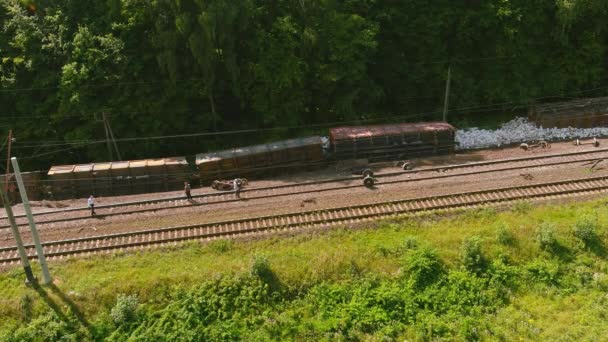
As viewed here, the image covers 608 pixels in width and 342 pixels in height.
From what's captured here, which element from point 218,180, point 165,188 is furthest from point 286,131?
point 165,188

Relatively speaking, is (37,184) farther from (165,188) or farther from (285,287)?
(285,287)

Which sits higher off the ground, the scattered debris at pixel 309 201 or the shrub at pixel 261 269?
the scattered debris at pixel 309 201

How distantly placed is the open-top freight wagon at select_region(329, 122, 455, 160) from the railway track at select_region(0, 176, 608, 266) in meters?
6.61

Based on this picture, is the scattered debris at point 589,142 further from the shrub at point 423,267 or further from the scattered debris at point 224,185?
the scattered debris at point 224,185

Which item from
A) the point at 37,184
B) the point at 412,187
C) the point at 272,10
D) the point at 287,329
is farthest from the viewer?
the point at 272,10

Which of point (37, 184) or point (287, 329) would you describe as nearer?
point (287, 329)

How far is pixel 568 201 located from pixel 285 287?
1535 cm

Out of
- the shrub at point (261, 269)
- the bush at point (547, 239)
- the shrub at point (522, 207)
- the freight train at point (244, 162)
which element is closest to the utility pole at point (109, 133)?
the freight train at point (244, 162)

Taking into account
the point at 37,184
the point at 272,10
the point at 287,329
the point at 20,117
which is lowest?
the point at 287,329

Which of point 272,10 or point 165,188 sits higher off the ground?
point 272,10

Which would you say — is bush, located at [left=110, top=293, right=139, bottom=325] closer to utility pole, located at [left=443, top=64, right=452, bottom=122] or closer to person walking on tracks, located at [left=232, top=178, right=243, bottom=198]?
person walking on tracks, located at [left=232, top=178, right=243, bottom=198]

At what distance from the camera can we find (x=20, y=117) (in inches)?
1312

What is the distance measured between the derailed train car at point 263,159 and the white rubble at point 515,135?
10.3m

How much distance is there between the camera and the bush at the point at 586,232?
23.1 metres
